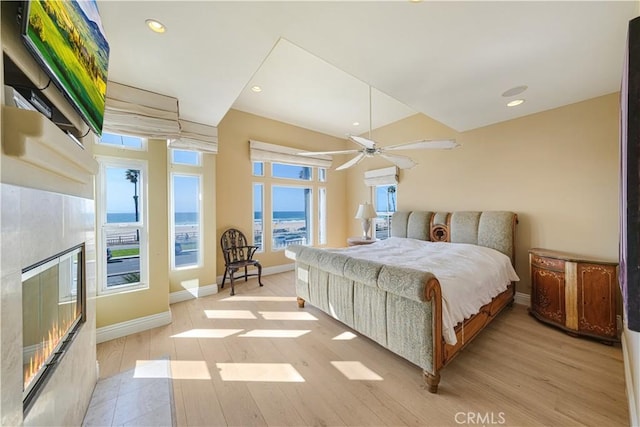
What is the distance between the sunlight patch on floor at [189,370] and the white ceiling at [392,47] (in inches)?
104

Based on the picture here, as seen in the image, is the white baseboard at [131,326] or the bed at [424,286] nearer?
the bed at [424,286]

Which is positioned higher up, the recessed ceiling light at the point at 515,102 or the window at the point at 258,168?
the recessed ceiling light at the point at 515,102

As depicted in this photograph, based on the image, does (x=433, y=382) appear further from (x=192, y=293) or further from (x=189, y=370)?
(x=192, y=293)

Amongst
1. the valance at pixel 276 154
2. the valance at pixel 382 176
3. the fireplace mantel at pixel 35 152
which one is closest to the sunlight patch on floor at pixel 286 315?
the fireplace mantel at pixel 35 152

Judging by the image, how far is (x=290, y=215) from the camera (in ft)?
17.1

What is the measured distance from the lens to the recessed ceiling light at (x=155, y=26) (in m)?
1.58

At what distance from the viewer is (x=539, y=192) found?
10.3ft

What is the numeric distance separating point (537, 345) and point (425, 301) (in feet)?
5.41

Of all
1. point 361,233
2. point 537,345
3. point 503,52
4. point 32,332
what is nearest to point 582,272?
point 537,345

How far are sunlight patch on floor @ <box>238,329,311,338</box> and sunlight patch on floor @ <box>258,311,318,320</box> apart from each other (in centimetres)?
29

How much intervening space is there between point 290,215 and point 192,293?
2.40 meters

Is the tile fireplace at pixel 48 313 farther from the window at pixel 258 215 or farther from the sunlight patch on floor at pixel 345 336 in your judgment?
the window at pixel 258 215

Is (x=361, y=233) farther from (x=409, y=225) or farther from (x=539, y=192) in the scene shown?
(x=539, y=192)

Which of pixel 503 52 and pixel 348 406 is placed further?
pixel 503 52
